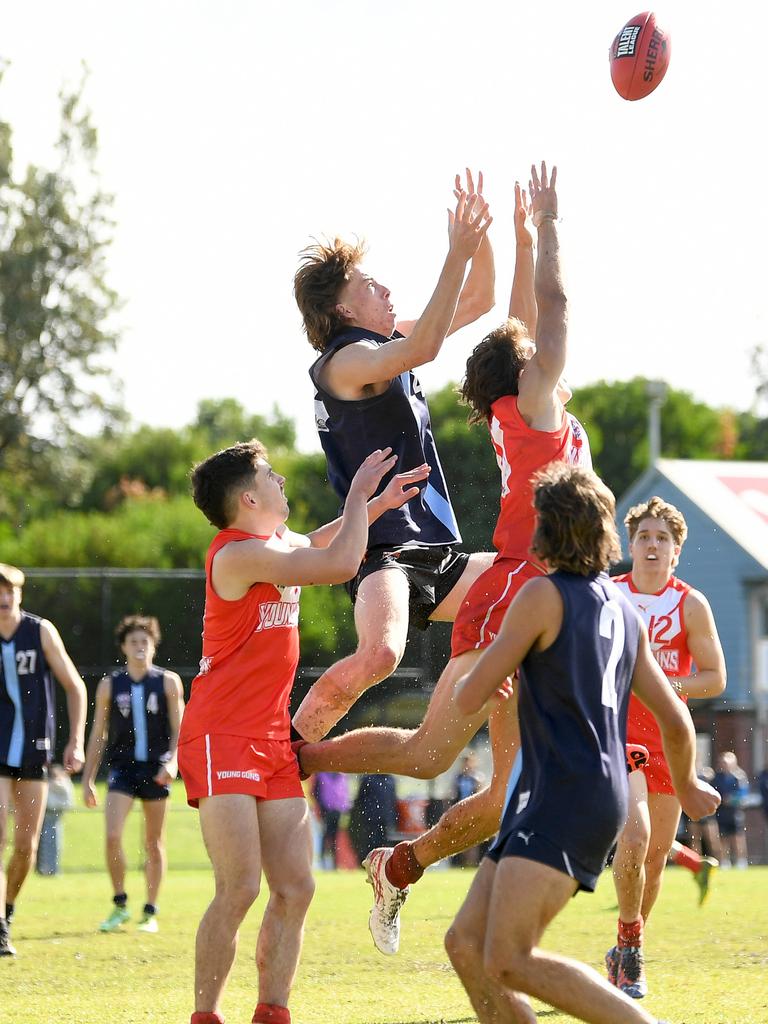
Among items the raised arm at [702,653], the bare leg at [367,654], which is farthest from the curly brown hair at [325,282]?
the raised arm at [702,653]

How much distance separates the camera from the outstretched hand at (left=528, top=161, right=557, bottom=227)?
5.99m

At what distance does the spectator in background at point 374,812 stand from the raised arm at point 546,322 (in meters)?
12.0

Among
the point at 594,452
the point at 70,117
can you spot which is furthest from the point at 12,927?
the point at 594,452

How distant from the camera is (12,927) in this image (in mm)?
10477

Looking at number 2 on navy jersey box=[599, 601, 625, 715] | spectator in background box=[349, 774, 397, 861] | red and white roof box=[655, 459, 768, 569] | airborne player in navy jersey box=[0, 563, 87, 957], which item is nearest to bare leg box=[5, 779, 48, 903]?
airborne player in navy jersey box=[0, 563, 87, 957]

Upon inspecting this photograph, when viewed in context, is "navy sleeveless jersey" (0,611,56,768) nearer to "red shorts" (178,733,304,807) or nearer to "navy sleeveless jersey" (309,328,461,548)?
"navy sleeveless jersey" (309,328,461,548)

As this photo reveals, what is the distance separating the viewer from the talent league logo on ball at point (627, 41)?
702 centimetres

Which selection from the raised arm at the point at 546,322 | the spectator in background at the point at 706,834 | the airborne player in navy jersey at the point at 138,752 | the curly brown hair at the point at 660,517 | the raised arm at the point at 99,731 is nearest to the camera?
the raised arm at the point at 546,322

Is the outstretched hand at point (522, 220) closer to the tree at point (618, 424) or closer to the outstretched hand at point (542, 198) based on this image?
the outstretched hand at point (542, 198)

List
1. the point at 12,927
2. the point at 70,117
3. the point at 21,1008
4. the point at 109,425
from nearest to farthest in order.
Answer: the point at 21,1008
the point at 12,927
the point at 70,117
the point at 109,425

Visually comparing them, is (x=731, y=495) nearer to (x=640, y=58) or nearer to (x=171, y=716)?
(x=171, y=716)

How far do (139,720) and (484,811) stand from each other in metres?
5.73

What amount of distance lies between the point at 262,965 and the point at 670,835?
3004mm

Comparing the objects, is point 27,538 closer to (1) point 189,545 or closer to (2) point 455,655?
(1) point 189,545
